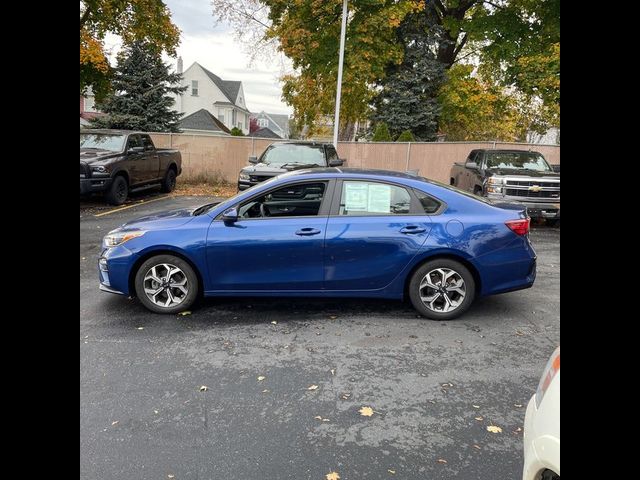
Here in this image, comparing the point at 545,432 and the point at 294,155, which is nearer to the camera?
the point at 545,432

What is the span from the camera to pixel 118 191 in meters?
12.9

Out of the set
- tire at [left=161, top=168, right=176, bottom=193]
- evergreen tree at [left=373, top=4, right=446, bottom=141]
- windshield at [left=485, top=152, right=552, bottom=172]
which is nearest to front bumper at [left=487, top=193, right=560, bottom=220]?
windshield at [left=485, top=152, right=552, bottom=172]

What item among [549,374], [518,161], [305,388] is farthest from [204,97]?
[549,374]

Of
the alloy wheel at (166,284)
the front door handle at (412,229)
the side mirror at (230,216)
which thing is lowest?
the alloy wheel at (166,284)

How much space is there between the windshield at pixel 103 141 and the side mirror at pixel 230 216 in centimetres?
882

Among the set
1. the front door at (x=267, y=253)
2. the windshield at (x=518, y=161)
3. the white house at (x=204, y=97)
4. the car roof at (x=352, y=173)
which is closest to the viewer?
the front door at (x=267, y=253)

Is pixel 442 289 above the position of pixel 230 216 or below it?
below

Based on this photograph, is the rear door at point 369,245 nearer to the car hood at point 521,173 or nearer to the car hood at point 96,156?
the car hood at point 521,173

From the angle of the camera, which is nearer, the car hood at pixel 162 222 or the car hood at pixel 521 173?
the car hood at pixel 162 222

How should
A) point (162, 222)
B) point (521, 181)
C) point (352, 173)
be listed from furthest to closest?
point (521, 181)
point (352, 173)
point (162, 222)

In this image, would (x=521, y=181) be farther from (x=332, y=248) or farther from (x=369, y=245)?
(x=332, y=248)

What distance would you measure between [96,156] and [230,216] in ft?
28.1

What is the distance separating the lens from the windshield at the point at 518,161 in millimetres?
12117

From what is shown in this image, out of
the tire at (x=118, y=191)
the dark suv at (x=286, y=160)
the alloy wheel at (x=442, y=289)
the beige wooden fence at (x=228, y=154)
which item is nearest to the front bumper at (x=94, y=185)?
the tire at (x=118, y=191)
